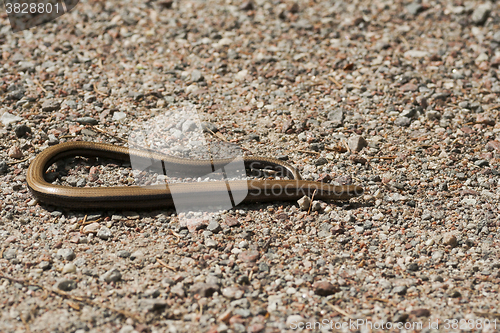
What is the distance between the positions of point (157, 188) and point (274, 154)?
48.7 inches

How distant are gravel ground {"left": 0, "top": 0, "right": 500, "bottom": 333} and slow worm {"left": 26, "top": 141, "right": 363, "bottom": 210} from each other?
10cm

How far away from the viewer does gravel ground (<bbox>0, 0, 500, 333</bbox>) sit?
3.12 metres

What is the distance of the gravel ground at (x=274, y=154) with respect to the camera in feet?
10.2

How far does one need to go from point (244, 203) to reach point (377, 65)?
2.79 m

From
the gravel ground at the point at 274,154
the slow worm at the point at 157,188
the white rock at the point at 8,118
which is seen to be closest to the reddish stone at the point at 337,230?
the gravel ground at the point at 274,154

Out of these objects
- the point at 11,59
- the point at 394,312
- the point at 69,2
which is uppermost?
the point at 69,2

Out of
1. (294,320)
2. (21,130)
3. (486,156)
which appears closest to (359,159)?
(486,156)

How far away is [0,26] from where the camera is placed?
6.40 metres

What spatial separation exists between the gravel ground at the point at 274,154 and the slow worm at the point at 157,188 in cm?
10

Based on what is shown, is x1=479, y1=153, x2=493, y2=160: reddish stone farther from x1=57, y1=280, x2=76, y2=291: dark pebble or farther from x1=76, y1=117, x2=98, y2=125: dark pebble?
x1=76, y1=117, x2=98, y2=125: dark pebble

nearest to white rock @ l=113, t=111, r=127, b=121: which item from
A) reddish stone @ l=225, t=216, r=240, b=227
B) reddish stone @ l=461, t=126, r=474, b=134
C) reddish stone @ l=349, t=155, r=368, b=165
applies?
reddish stone @ l=225, t=216, r=240, b=227

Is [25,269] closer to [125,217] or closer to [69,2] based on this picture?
[125,217]

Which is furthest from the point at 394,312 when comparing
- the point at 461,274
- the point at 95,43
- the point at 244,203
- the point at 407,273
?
the point at 95,43

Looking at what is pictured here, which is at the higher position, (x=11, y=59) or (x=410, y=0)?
(x=410, y=0)
